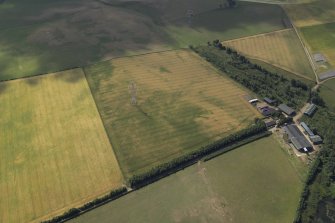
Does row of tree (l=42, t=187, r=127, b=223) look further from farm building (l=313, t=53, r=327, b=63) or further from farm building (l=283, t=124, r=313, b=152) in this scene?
farm building (l=313, t=53, r=327, b=63)

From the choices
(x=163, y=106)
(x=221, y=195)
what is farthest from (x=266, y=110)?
(x=221, y=195)

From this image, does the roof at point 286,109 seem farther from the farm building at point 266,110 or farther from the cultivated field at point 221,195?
the cultivated field at point 221,195

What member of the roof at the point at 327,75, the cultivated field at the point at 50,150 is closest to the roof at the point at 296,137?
the roof at the point at 327,75

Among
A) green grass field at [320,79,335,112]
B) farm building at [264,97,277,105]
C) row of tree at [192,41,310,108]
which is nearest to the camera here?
farm building at [264,97,277,105]

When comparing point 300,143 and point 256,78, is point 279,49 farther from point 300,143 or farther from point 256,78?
point 300,143

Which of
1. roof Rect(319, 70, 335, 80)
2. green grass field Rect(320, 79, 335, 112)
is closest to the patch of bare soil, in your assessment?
roof Rect(319, 70, 335, 80)
